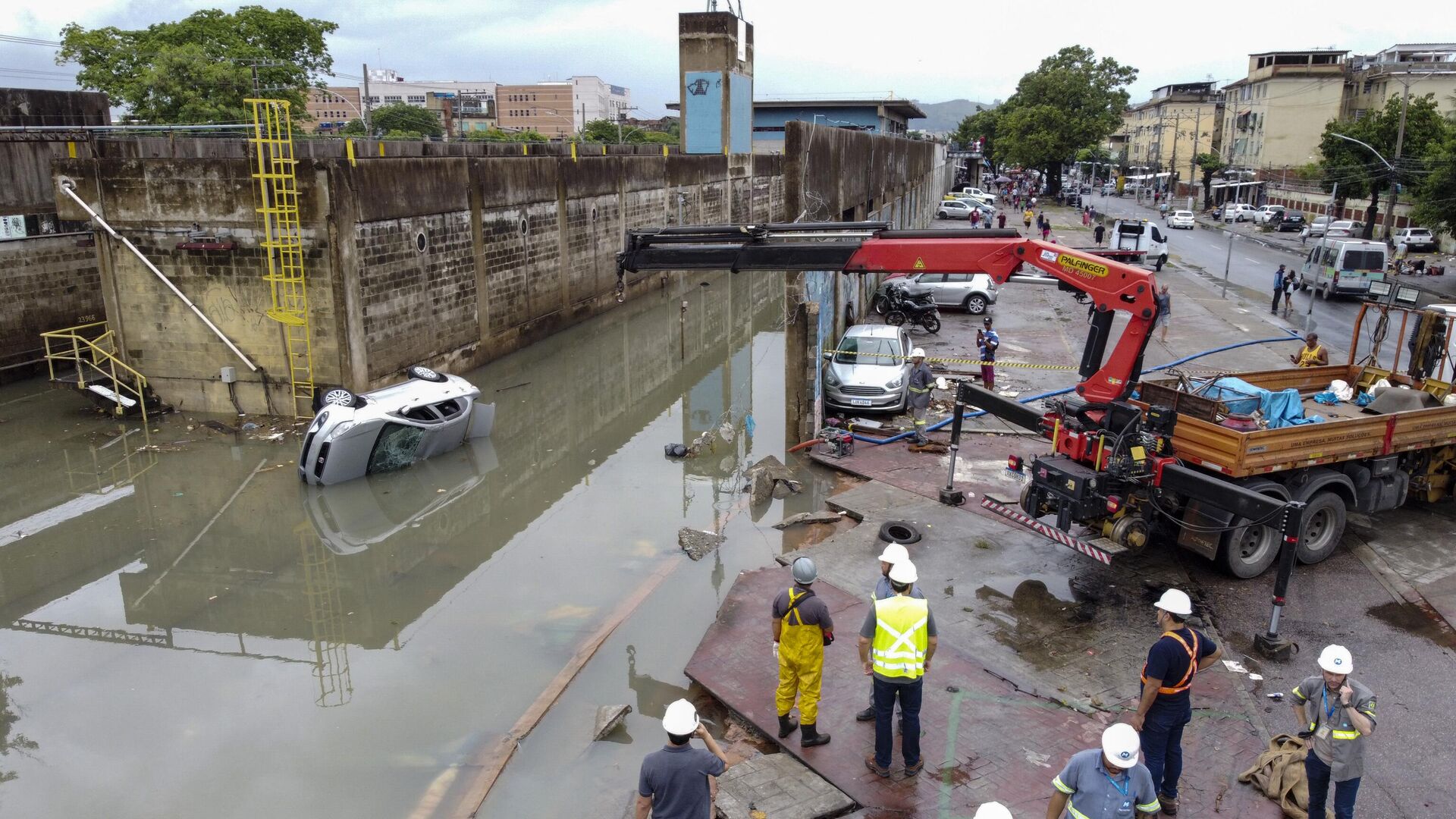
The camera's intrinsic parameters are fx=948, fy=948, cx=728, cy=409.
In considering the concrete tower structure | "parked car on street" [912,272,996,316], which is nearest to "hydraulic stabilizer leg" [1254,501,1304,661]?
"parked car on street" [912,272,996,316]

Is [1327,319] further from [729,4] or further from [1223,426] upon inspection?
[729,4]

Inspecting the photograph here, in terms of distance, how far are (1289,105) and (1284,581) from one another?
258 feet

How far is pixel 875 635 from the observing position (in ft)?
22.1

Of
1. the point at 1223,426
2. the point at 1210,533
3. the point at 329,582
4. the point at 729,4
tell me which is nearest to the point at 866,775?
the point at 1210,533

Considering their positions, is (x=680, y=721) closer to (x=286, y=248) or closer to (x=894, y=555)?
(x=894, y=555)

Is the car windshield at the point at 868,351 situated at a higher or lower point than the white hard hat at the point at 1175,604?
lower

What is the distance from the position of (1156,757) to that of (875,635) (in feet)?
6.72

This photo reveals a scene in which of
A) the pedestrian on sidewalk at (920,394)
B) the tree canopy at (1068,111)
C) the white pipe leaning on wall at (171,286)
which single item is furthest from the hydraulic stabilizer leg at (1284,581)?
the tree canopy at (1068,111)

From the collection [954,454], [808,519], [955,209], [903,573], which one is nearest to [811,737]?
[903,573]

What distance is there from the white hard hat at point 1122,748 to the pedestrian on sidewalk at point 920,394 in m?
9.85

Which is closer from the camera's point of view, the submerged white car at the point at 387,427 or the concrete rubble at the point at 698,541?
the concrete rubble at the point at 698,541

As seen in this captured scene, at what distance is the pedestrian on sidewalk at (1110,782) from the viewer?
492 cm

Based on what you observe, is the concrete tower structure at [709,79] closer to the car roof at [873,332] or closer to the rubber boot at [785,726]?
the car roof at [873,332]

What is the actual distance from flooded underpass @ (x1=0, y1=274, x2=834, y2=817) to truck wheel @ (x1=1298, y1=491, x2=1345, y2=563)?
5.73 metres
